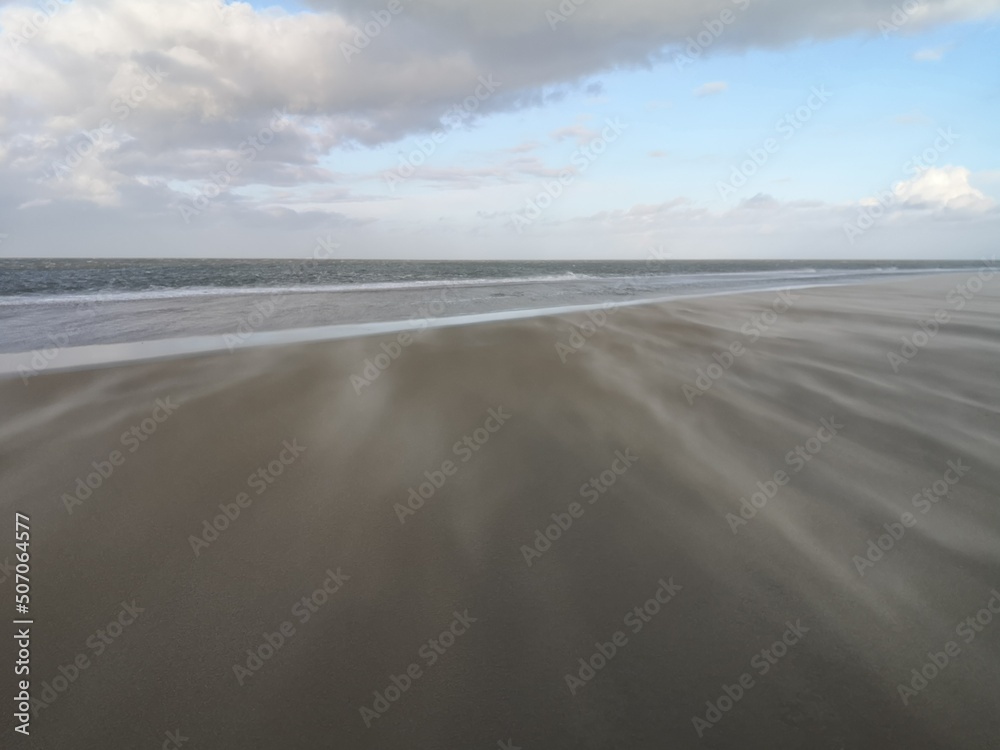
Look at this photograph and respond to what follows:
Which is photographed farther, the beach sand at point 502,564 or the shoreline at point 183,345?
the shoreline at point 183,345

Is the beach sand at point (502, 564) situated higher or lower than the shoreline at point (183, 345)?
lower

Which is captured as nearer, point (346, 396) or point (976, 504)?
point (976, 504)

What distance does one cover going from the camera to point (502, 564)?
2.52 meters

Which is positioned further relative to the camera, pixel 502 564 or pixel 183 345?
pixel 183 345

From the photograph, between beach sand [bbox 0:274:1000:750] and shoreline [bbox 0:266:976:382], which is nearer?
beach sand [bbox 0:274:1000:750]

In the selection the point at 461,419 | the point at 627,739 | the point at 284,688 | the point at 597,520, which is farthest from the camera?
the point at 461,419

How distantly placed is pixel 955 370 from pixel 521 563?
607 cm

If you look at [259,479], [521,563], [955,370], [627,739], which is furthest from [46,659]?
[955,370]

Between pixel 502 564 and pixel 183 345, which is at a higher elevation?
pixel 183 345

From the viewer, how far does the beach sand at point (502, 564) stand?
6.04 feet

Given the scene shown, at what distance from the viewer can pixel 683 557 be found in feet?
8.52

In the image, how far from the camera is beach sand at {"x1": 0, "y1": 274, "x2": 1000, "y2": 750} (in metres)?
1.84

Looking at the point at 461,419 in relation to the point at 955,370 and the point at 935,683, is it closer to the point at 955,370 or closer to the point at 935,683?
the point at 935,683

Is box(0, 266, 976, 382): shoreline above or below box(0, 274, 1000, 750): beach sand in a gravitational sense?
above
